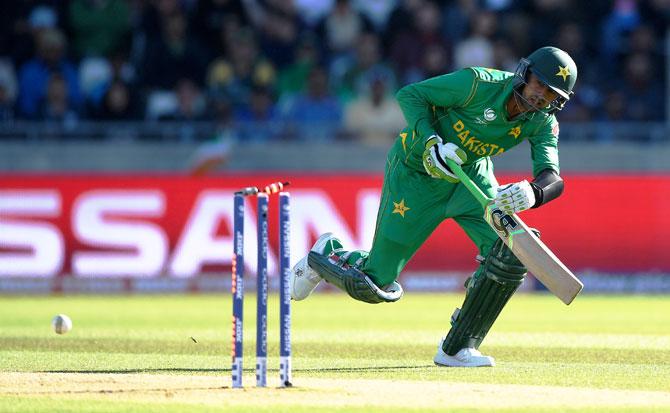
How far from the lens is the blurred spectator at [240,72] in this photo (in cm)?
1609

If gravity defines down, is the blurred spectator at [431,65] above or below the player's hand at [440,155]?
above

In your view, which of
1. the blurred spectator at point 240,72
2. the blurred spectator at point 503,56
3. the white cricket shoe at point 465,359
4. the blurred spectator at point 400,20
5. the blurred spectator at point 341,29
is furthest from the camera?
the blurred spectator at point 400,20

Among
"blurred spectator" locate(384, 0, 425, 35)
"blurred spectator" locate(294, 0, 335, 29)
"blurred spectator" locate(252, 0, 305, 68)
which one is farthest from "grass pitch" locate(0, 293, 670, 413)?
"blurred spectator" locate(294, 0, 335, 29)

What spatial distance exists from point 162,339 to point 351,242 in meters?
5.37

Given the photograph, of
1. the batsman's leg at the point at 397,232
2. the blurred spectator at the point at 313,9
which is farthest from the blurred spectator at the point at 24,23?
the batsman's leg at the point at 397,232

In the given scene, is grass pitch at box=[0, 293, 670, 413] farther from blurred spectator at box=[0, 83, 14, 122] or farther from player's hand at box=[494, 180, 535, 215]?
blurred spectator at box=[0, 83, 14, 122]

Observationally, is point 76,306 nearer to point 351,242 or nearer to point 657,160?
point 351,242

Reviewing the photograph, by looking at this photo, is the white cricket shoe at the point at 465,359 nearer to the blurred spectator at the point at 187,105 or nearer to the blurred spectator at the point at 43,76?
the blurred spectator at the point at 187,105

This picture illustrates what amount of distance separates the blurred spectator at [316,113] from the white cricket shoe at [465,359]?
814cm

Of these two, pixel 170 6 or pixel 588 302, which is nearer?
pixel 588 302

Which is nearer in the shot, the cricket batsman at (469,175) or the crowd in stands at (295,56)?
the cricket batsman at (469,175)

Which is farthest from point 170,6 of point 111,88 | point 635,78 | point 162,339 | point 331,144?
point 162,339

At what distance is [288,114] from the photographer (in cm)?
1622

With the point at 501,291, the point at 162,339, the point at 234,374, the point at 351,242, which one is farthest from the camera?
the point at 351,242
